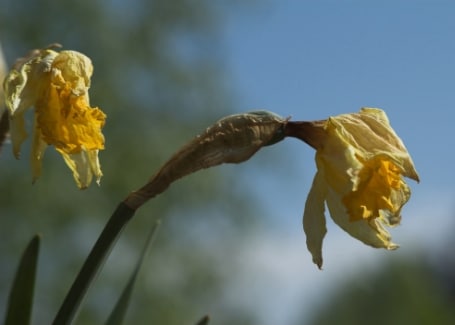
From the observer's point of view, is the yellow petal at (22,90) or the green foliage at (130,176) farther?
the green foliage at (130,176)

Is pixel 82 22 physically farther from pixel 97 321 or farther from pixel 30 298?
pixel 30 298

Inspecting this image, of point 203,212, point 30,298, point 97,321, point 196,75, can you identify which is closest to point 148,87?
point 196,75

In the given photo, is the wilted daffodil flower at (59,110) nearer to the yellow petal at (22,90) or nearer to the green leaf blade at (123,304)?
the yellow petal at (22,90)

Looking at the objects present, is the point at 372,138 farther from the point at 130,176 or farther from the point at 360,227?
the point at 130,176

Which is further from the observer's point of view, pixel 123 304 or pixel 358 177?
pixel 123 304

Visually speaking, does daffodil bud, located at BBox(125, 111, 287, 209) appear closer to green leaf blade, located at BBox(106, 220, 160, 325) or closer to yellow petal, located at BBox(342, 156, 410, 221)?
yellow petal, located at BBox(342, 156, 410, 221)

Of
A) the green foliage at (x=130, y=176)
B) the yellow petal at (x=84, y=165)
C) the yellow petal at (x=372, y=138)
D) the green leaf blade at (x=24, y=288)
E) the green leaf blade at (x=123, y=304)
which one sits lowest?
the green foliage at (x=130, y=176)

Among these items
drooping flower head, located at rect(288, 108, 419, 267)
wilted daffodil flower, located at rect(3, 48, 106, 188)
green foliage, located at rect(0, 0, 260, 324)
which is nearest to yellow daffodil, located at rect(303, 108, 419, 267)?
drooping flower head, located at rect(288, 108, 419, 267)

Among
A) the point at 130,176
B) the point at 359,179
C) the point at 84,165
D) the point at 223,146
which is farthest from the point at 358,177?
the point at 130,176

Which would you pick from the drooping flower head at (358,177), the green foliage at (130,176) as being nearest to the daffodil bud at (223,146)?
the drooping flower head at (358,177)
